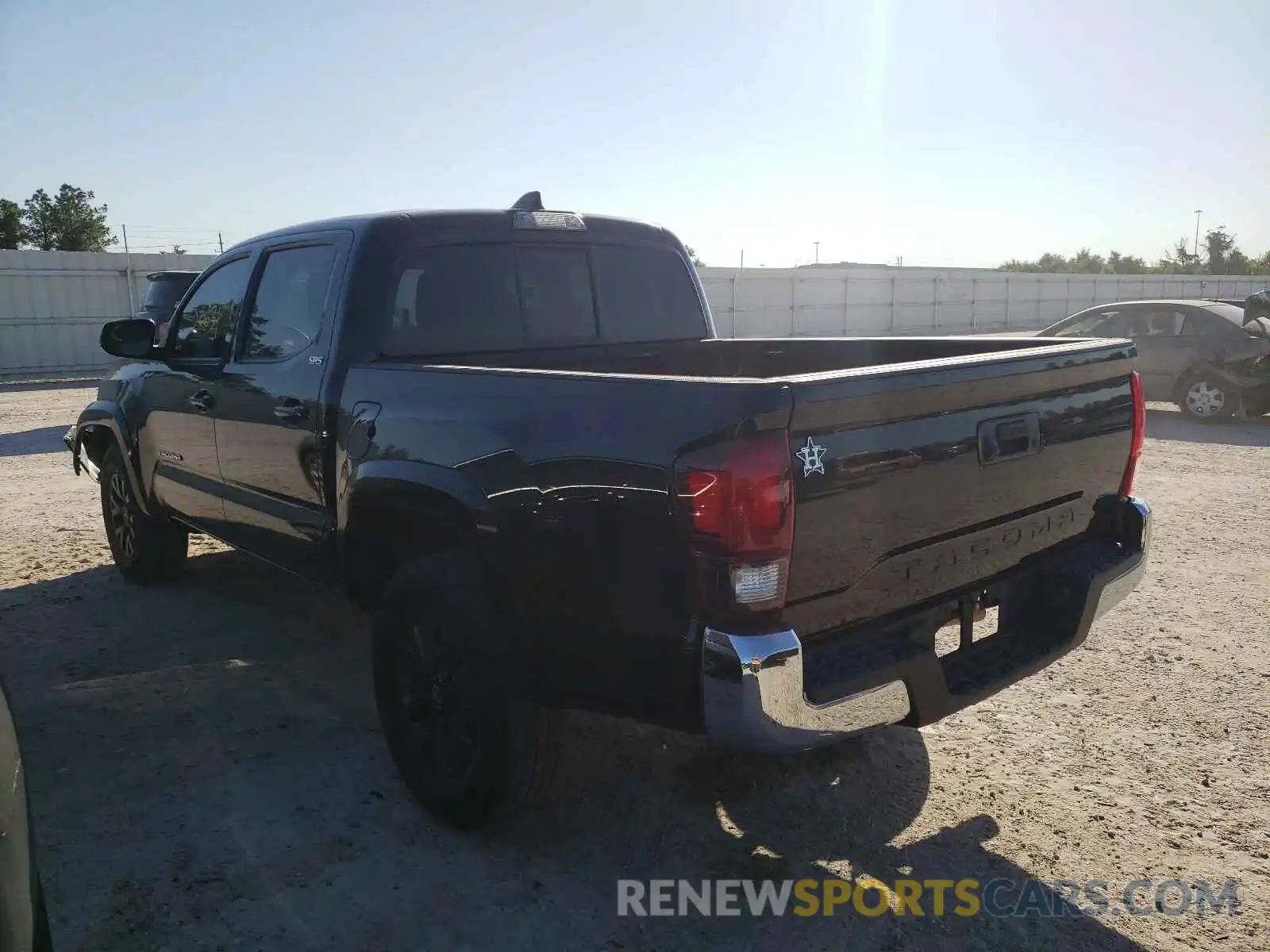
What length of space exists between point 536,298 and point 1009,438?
213 cm

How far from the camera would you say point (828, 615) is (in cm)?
262

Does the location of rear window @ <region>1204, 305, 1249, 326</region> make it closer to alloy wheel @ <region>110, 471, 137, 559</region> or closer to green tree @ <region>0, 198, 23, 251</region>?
alloy wheel @ <region>110, 471, 137, 559</region>

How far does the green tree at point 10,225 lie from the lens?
40.3m

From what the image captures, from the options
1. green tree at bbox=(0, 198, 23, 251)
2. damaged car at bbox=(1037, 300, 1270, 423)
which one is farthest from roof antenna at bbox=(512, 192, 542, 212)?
green tree at bbox=(0, 198, 23, 251)

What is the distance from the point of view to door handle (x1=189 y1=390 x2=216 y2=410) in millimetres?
4715

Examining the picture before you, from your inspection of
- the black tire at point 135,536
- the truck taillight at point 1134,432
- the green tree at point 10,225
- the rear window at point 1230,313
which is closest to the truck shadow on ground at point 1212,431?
the rear window at point 1230,313

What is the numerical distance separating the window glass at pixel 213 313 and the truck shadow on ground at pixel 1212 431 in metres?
9.98

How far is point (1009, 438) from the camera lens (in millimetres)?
3018

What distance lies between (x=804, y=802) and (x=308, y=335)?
2648 mm

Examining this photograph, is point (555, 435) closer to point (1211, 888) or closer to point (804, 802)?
point (804, 802)

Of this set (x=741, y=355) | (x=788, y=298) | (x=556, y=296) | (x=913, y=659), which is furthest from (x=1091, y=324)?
(x=788, y=298)

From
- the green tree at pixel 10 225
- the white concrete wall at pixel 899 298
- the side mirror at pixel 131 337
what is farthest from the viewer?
the green tree at pixel 10 225

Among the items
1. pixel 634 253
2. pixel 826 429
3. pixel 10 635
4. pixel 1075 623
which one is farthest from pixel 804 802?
pixel 10 635

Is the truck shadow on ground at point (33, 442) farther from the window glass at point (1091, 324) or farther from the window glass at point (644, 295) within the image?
the window glass at point (1091, 324)
